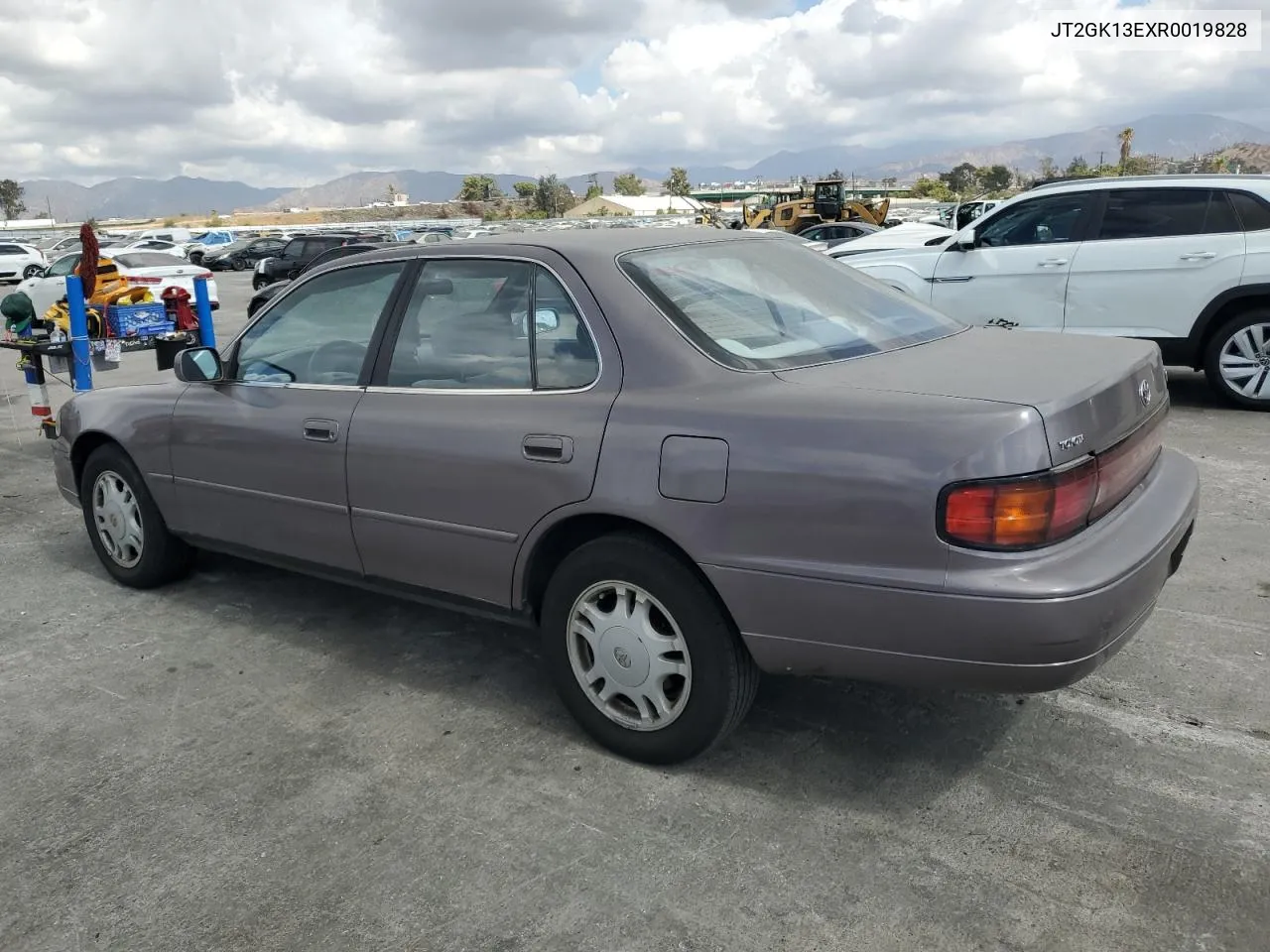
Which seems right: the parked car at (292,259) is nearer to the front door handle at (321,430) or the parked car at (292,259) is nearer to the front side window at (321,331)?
the front side window at (321,331)

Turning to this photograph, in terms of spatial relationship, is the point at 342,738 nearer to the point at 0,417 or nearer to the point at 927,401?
the point at 927,401

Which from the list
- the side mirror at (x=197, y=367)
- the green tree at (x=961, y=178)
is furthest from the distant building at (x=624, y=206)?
the side mirror at (x=197, y=367)

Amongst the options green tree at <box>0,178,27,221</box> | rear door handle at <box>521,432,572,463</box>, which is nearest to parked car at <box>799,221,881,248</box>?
rear door handle at <box>521,432,572,463</box>

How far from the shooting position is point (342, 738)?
11.3 feet

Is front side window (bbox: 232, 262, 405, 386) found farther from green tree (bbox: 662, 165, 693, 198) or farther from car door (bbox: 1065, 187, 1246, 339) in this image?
green tree (bbox: 662, 165, 693, 198)

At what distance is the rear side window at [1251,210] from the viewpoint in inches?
297

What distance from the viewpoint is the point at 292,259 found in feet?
103

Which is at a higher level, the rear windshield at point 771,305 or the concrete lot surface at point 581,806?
the rear windshield at point 771,305

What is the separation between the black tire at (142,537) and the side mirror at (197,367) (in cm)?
71

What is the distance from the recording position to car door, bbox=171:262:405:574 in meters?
3.83

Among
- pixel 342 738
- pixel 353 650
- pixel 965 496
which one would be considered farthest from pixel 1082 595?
pixel 353 650

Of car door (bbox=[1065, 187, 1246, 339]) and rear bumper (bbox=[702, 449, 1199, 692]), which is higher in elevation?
car door (bbox=[1065, 187, 1246, 339])

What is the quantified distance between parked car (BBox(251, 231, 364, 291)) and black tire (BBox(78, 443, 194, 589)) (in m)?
24.1

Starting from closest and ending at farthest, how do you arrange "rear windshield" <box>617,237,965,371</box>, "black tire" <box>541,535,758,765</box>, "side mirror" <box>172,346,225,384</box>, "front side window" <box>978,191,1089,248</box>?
"black tire" <box>541,535,758,765</box>, "rear windshield" <box>617,237,965,371</box>, "side mirror" <box>172,346,225,384</box>, "front side window" <box>978,191,1089,248</box>
